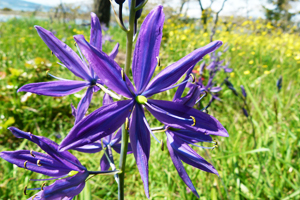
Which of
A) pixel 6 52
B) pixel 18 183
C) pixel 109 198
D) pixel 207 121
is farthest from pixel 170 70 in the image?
pixel 6 52

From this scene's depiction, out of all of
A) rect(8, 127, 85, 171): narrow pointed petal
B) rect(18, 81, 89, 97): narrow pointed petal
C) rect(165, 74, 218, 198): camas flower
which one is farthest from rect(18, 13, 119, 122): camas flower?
rect(165, 74, 218, 198): camas flower

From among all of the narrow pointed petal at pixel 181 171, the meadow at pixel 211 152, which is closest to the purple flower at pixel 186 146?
the narrow pointed petal at pixel 181 171

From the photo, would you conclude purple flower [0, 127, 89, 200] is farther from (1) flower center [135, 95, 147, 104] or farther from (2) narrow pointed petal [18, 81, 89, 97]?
(1) flower center [135, 95, 147, 104]

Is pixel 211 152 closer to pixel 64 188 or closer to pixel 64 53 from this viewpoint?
pixel 64 188

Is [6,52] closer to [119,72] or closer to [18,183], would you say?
[18,183]

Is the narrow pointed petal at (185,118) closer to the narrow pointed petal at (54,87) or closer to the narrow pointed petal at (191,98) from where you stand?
the narrow pointed petal at (191,98)

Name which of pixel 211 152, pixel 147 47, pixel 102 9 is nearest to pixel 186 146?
pixel 147 47

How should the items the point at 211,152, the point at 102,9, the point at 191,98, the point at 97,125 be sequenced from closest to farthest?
1. the point at 97,125
2. the point at 191,98
3. the point at 211,152
4. the point at 102,9
